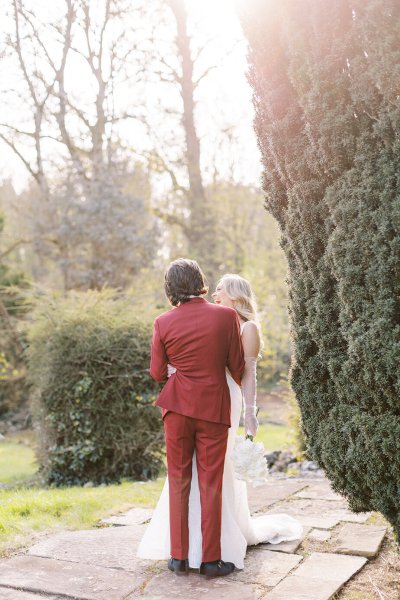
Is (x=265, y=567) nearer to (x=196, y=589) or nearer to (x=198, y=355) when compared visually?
(x=196, y=589)

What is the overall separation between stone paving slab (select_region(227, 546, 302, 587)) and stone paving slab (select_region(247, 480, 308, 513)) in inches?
46.5

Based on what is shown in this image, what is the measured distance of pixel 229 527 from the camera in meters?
4.01

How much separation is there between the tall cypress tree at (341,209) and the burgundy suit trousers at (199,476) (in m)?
0.56

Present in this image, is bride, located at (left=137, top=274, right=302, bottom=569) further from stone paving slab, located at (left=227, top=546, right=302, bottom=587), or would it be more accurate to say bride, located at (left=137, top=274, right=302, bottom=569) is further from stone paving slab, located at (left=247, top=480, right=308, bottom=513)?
stone paving slab, located at (left=247, top=480, right=308, bottom=513)

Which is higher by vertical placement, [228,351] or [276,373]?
[228,351]

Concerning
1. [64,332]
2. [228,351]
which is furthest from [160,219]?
[228,351]

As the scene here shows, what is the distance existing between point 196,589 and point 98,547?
1.01 metres

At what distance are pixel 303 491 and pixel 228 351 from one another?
2601mm

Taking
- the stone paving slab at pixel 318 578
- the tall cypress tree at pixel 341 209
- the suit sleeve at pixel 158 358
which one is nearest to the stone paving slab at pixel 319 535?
the stone paving slab at pixel 318 578

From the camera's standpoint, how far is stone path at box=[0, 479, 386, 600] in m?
3.58

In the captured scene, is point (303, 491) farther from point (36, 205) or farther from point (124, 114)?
point (124, 114)

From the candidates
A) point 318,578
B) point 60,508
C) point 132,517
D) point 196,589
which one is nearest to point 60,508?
point 60,508

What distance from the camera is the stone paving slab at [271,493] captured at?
220 inches

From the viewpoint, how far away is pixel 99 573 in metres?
3.91
